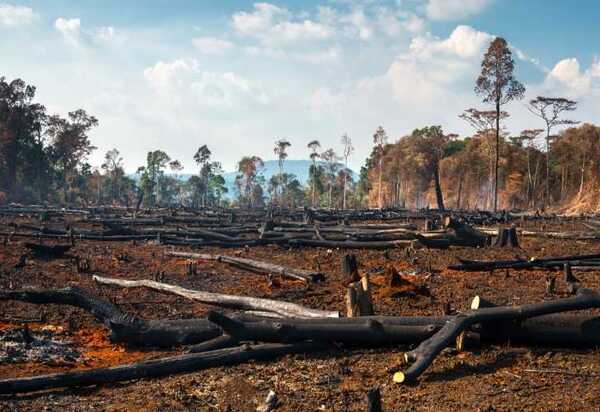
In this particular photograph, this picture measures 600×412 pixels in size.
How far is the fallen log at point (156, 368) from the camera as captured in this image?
21.6 ft

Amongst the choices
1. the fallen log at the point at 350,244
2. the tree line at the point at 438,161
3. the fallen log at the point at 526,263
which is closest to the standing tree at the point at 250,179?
the tree line at the point at 438,161

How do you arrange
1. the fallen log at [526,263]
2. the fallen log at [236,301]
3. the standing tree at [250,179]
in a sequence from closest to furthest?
the fallen log at [236,301] → the fallen log at [526,263] → the standing tree at [250,179]

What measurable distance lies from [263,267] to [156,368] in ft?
28.6

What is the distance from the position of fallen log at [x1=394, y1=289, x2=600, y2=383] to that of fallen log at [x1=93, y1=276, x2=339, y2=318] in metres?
1.97

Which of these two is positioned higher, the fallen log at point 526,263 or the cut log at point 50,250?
the fallen log at point 526,263

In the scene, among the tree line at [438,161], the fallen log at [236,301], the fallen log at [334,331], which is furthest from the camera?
the tree line at [438,161]

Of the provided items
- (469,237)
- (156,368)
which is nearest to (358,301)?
(156,368)

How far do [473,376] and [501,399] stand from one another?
0.67 meters

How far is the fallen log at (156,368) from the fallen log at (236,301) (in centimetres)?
108

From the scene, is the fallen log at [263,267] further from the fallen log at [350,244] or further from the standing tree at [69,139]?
the standing tree at [69,139]

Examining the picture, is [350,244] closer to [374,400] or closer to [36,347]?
[36,347]

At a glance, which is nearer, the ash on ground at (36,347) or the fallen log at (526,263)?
the ash on ground at (36,347)

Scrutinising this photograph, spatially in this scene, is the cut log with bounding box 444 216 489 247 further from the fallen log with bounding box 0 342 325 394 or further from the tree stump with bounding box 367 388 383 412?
the tree stump with bounding box 367 388 383 412

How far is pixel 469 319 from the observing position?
6914mm
